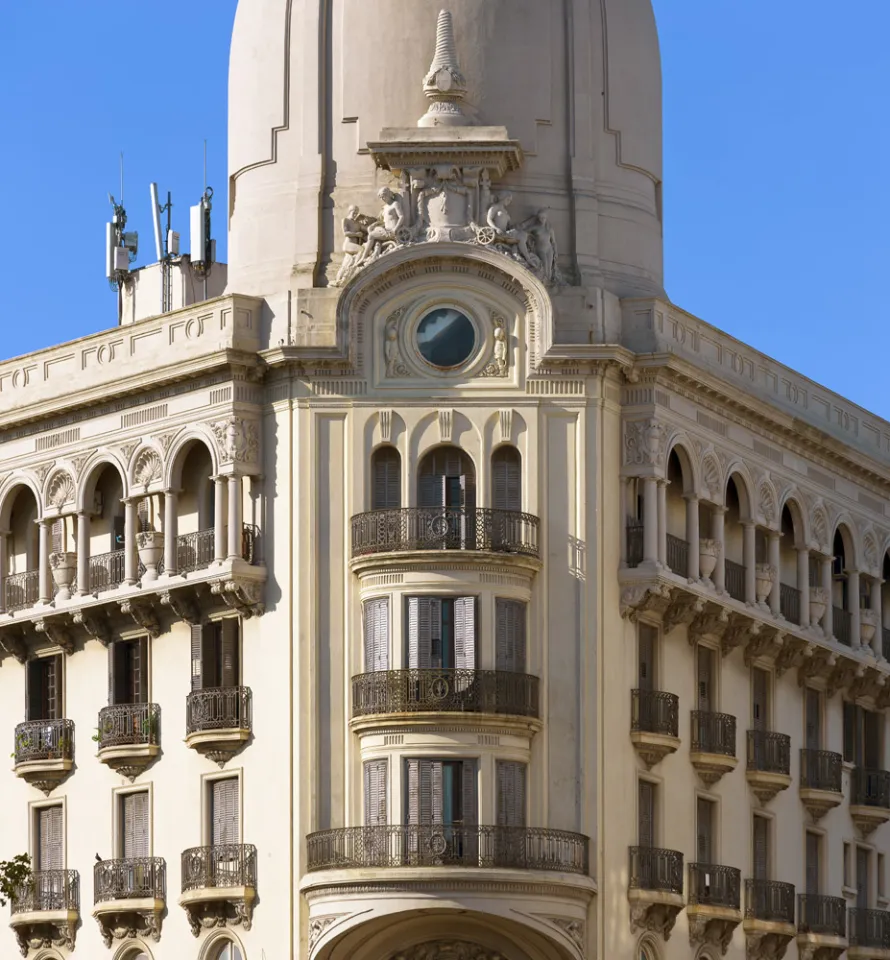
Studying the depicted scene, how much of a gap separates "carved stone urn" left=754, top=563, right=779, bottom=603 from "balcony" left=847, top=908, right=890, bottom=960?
26.9 ft

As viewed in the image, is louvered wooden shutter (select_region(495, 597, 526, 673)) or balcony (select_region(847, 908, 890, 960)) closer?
louvered wooden shutter (select_region(495, 597, 526, 673))

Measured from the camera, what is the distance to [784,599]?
81.5 metres

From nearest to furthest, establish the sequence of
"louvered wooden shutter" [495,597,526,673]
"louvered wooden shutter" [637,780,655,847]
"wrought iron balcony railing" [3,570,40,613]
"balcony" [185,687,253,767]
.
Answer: "louvered wooden shutter" [495,597,526,673] → "balcony" [185,687,253,767] → "louvered wooden shutter" [637,780,655,847] → "wrought iron balcony railing" [3,570,40,613]

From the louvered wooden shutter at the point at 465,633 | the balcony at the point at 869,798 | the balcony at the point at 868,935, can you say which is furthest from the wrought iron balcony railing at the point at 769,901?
the louvered wooden shutter at the point at 465,633

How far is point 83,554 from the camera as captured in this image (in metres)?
78.4

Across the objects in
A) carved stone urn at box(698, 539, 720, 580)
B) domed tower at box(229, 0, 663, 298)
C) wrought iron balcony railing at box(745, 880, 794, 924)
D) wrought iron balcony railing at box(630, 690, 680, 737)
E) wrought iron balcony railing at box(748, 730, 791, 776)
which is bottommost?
wrought iron balcony railing at box(745, 880, 794, 924)

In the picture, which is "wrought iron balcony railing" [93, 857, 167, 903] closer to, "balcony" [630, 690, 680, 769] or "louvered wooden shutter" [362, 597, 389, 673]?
"louvered wooden shutter" [362, 597, 389, 673]

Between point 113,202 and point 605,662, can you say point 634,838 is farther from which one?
point 113,202

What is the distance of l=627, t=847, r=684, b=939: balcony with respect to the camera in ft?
245

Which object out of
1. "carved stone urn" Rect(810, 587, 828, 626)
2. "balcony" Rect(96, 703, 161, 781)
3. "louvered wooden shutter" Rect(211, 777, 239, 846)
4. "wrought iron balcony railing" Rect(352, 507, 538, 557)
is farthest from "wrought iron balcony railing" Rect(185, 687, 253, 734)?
"carved stone urn" Rect(810, 587, 828, 626)

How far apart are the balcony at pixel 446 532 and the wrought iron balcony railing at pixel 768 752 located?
8.35m

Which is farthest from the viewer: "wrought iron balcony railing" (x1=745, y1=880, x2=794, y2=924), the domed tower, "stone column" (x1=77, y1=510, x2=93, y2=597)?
"wrought iron balcony railing" (x1=745, y1=880, x2=794, y2=924)

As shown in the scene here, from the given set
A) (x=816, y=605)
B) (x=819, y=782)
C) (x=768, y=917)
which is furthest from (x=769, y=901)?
(x=816, y=605)

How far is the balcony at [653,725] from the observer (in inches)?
2972
